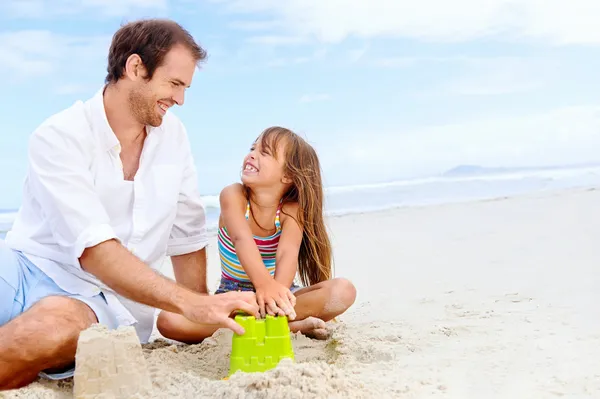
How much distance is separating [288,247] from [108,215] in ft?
2.78

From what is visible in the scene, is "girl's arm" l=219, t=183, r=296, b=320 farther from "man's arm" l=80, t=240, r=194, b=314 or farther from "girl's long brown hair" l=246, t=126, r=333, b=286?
"man's arm" l=80, t=240, r=194, b=314

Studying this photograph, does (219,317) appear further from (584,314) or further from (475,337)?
(584,314)

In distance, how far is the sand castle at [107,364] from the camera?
230 cm

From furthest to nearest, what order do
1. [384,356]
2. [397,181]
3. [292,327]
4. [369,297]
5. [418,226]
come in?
[397,181]
[418,226]
[369,297]
[292,327]
[384,356]

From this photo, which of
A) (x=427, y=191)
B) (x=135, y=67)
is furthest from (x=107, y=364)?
(x=427, y=191)

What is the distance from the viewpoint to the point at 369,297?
170 inches

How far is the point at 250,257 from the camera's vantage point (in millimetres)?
3131

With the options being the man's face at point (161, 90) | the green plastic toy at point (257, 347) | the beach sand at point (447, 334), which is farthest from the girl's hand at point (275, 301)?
the man's face at point (161, 90)

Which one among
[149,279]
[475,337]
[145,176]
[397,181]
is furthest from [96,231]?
[397,181]

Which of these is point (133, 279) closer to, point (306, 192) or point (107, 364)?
point (107, 364)

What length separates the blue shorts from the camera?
2631 millimetres

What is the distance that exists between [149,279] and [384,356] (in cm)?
102

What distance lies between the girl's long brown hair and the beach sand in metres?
0.38

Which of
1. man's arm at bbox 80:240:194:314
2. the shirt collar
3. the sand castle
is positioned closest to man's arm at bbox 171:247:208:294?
the shirt collar
